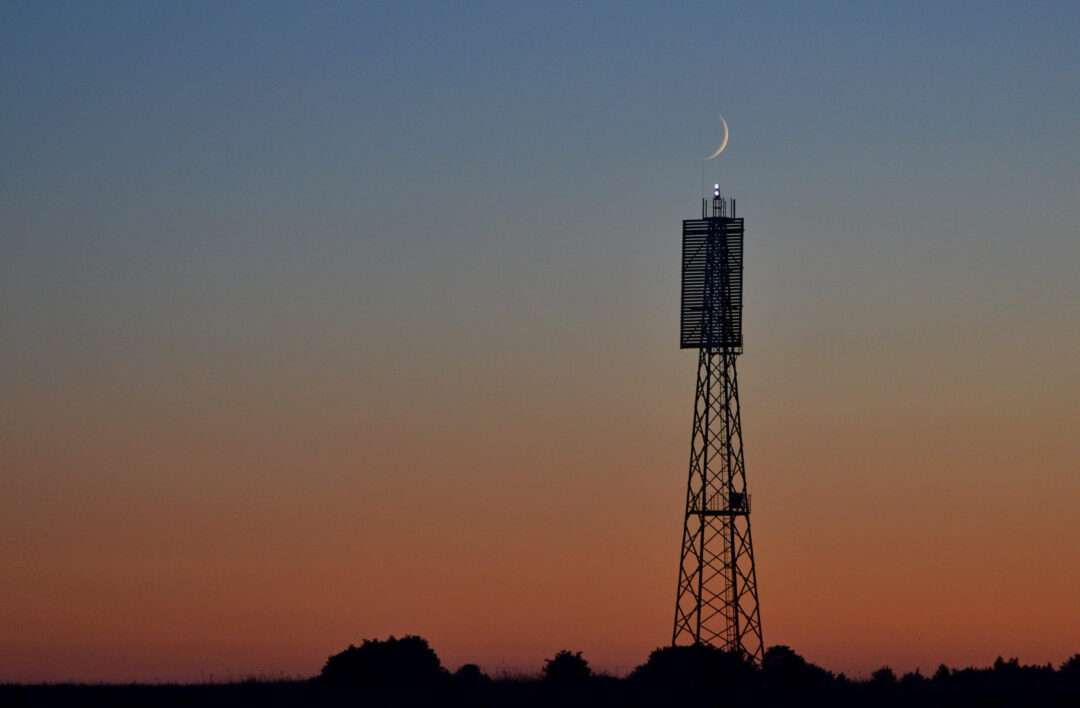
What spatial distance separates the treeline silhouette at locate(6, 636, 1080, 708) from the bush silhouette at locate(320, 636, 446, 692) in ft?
0.12

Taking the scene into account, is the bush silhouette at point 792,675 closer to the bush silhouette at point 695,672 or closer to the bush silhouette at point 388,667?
the bush silhouette at point 695,672

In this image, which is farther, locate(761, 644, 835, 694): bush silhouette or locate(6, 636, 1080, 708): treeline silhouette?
locate(761, 644, 835, 694): bush silhouette

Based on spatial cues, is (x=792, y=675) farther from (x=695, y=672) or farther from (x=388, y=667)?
(x=388, y=667)

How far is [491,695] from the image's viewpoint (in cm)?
8256

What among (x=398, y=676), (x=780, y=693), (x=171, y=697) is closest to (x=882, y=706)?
(x=780, y=693)

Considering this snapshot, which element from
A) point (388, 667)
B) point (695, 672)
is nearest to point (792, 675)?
point (695, 672)

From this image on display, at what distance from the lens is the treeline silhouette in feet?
263

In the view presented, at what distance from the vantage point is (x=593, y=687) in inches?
3344

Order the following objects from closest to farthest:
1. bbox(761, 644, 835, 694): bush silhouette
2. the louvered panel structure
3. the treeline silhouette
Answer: the treeline silhouette
bbox(761, 644, 835, 694): bush silhouette
the louvered panel structure

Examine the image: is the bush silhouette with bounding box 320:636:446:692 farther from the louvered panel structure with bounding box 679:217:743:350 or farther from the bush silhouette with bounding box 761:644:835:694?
the louvered panel structure with bounding box 679:217:743:350

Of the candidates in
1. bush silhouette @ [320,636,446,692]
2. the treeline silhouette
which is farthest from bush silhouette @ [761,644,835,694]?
bush silhouette @ [320,636,446,692]

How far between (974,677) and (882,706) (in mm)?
13436

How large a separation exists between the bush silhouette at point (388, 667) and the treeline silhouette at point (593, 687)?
0.12ft

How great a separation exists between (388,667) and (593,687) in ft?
25.4
